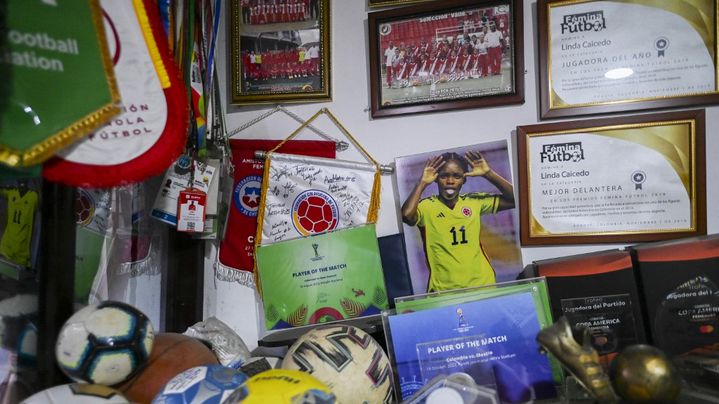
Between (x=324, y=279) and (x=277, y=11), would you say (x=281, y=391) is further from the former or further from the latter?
(x=277, y=11)

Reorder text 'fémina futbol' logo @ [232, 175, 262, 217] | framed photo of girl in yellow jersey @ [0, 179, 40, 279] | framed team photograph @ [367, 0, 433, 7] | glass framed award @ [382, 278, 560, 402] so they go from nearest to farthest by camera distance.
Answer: framed photo of girl in yellow jersey @ [0, 179, 40, 279], glass framed award @ [382, 278, 560, 402], framed team photograph @ [367, 0, 433, 7], text 'fémina futbol' logo @ [232, 175, 262, 217]

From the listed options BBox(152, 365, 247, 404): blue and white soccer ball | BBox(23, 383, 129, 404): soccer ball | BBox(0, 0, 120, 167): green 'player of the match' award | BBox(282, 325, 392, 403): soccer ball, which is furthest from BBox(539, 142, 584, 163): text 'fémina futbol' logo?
BBox(23, 383, 129, 404): soccer ball

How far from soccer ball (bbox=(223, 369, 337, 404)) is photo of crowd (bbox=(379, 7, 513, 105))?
1.20m

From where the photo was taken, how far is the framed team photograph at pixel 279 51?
6.56ft

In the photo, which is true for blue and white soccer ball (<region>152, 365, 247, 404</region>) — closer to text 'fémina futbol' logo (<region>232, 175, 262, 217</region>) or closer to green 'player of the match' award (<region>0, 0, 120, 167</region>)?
green 'player of the match' award (<region>0, 0, 120, 167</region>)

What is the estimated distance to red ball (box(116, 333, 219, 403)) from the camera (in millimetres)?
1235

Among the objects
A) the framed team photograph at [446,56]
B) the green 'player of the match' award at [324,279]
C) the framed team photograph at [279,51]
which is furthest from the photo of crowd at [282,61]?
the green 'player of the match' award at [324,279]

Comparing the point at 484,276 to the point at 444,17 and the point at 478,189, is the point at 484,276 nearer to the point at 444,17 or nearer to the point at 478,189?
the point at 478,189

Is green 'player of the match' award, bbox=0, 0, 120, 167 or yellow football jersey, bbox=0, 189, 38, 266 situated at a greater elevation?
green 'player of the match' award, bbox=0, 0, 120, 167

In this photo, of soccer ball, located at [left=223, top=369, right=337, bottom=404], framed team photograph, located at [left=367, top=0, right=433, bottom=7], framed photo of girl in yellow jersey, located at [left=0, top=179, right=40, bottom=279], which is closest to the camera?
soccer ball, located at [left=223, top=369, right=337, bottom=404]

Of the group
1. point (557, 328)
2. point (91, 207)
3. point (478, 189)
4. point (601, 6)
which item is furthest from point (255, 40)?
point (557, 328)

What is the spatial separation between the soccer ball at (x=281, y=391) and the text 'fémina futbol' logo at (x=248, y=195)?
1.03m

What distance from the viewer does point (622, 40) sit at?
1704 millimetres

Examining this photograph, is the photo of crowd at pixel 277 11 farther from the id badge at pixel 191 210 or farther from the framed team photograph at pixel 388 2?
the id badge at pixel 191 210
